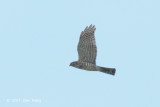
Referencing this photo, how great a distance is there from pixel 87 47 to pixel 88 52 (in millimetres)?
220

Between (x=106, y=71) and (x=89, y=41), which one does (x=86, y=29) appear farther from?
(x=106, y=71)

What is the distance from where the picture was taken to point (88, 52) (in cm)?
1390

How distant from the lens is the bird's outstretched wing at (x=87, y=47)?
Answer: 13.8 metres

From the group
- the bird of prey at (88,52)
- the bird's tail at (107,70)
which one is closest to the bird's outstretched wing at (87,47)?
the bird of prey at (88,52)

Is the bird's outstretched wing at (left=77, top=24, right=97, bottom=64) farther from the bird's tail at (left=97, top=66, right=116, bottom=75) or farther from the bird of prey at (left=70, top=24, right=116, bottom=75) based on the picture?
the bird's tail at (left=97, top=66, right=116, bottom=75)

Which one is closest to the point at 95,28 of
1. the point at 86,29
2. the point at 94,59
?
the point at 86,29

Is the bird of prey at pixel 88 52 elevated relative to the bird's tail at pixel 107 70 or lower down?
elevated

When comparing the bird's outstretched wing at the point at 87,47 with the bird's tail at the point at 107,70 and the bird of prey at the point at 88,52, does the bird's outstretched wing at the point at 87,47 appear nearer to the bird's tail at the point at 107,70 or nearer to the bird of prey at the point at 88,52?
the bird of prey at the point at 88,52

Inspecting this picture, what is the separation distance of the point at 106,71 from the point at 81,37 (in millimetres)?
1837

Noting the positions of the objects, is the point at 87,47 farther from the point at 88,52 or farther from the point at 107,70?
the point at 107,70

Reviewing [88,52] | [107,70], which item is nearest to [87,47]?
[88,52]

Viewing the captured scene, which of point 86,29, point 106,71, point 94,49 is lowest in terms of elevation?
point 106,71

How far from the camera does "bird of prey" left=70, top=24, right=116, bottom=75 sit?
45.5ft

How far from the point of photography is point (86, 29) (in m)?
14.4
